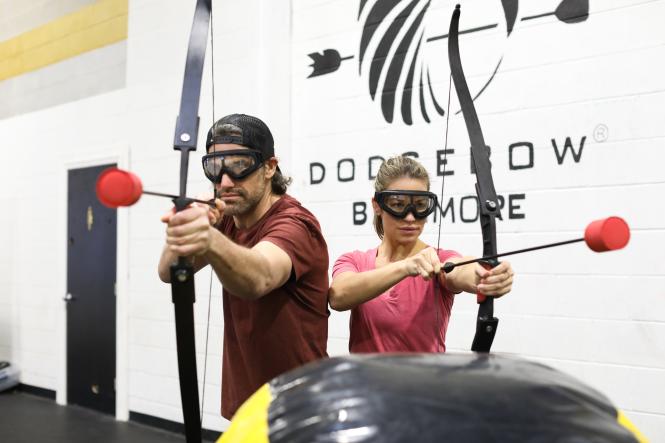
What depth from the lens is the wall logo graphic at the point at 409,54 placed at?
9.37 feet

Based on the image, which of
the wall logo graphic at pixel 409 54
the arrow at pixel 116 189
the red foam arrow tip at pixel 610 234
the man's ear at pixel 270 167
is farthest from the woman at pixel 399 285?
the wall logo graphic at pixel 409 54

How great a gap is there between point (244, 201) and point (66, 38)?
14.4 ft

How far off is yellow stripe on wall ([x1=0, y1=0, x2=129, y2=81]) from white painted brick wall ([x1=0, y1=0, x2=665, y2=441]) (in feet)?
1.21

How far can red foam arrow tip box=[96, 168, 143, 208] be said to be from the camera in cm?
92

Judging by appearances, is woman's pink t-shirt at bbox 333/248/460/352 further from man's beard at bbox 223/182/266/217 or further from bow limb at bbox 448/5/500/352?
man's beard at bbox 223/182/266/217

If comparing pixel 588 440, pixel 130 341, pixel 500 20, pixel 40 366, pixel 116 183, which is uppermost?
pixel 500 20

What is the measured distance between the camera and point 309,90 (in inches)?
137

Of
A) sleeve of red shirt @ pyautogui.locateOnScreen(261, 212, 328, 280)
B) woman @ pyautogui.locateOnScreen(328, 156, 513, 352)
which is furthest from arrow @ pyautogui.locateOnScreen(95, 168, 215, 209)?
woman @ pyautogui.locateOnScreen(328, 156, 513, 352)

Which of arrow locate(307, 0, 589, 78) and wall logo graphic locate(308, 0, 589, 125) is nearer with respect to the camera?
arrow locate(307, 0, 589, 78)

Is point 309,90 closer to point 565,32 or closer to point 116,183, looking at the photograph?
point 565,32

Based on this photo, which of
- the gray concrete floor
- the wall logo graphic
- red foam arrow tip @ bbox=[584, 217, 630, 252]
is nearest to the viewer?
red foam arrow tip @ bbox=[584, 217, 630, 252]

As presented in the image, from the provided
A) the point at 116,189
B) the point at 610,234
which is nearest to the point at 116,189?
the point at 116,189

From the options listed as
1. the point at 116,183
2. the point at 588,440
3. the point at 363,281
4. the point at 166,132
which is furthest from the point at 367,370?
the point at 166,132

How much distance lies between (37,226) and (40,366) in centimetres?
123
